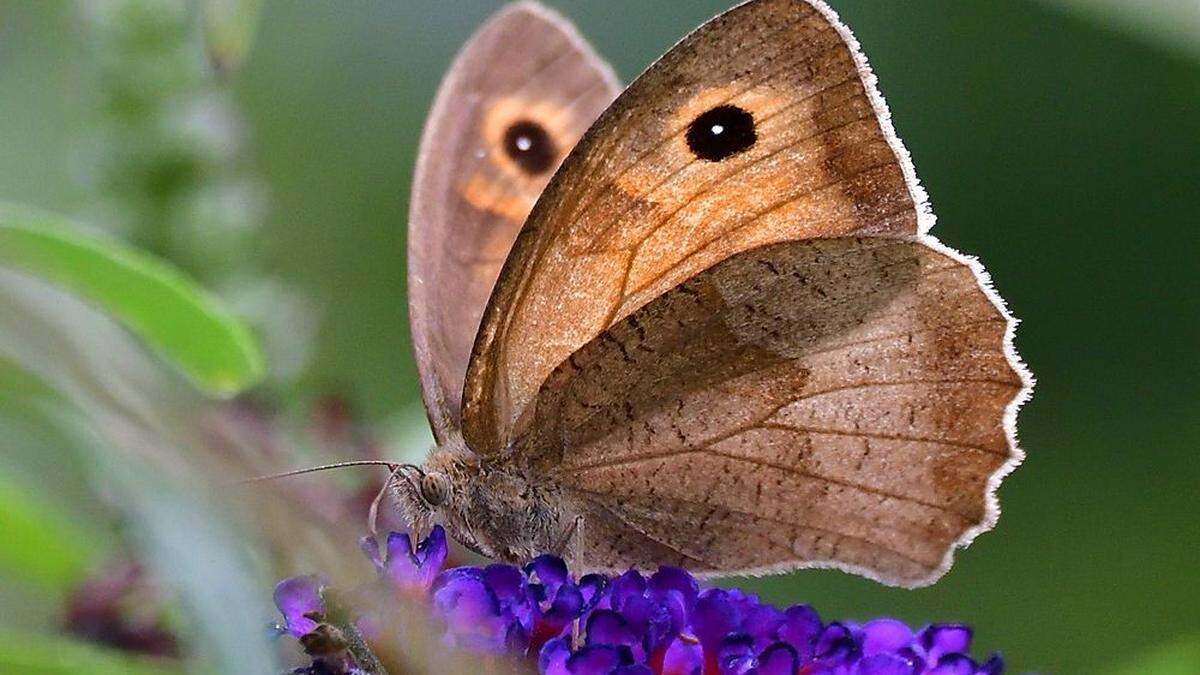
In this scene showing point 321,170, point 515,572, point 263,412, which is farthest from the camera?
point 321,170

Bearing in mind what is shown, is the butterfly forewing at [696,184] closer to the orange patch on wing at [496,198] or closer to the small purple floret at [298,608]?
the orange patch on wing at [496,198]

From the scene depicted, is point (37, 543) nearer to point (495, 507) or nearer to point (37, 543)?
point (37, 543)

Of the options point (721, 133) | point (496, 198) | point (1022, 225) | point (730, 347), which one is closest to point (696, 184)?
point (721, 133)

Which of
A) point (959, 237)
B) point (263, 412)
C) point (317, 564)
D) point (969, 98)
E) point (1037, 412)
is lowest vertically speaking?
point (317, 564)

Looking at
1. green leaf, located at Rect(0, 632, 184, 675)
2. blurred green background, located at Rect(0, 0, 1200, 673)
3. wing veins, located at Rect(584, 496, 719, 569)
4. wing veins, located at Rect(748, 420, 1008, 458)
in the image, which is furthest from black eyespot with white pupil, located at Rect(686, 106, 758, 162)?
blurred green background, located at Rect(0, 0, 1200, 673)

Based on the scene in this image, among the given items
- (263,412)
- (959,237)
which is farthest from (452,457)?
(959,237)

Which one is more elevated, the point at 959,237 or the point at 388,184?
the point at 388,184

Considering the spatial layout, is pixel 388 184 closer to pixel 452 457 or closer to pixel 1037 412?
pixel 1037 412
